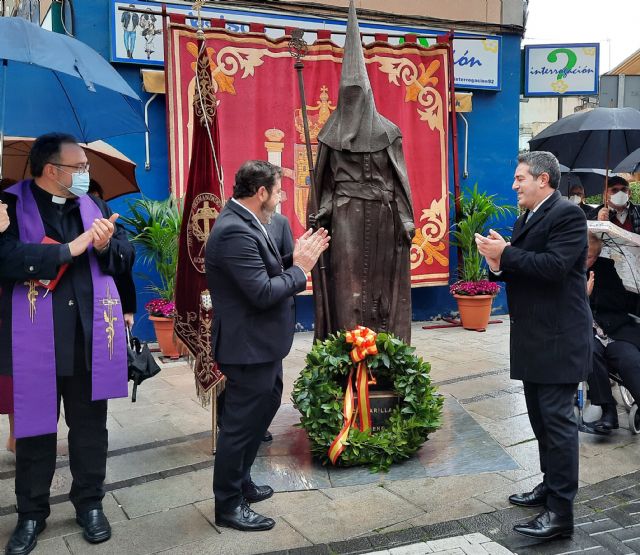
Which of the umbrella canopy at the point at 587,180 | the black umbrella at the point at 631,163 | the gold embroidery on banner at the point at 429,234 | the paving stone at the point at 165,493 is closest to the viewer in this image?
the paving stone at the point at 165,493

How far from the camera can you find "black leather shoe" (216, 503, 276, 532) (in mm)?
3191

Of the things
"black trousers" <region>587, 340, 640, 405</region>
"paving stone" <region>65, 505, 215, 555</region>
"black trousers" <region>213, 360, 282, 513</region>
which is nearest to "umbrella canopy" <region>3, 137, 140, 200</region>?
"black trousers" <region>213, 360, 282, 513</region>

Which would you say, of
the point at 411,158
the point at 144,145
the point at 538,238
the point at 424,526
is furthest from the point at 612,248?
the point at 144,145

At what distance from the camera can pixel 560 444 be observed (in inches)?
124

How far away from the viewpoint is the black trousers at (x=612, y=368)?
4477mm

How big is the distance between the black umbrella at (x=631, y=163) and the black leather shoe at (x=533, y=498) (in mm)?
3906

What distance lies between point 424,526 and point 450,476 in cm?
65

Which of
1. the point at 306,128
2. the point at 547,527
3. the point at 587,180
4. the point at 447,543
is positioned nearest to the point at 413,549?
the point at 447,543

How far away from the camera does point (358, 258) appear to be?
4.45m

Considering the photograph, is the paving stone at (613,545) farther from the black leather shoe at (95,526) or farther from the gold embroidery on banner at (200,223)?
the gold embroidery on banner at (200,223)

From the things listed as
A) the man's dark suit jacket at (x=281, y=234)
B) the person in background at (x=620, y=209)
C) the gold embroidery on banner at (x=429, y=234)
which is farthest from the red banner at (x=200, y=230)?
the gold embroidery on banner at (x=429, y=234)

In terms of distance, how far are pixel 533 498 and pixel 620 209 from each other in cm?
345

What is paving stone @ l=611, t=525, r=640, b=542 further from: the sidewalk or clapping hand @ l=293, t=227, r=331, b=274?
clapping hand @ l=293, t=227, r=331, b=274

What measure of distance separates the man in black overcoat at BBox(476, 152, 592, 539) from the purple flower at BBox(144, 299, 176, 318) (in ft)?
14.6
